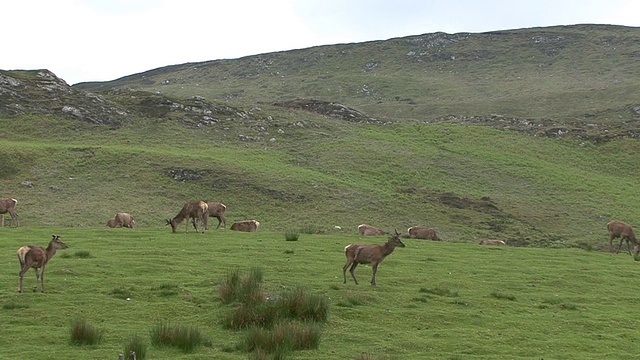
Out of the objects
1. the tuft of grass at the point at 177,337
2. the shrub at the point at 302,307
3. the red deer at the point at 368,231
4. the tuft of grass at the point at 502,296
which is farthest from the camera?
the red deer at the point at 368,231

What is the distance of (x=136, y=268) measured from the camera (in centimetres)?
2133

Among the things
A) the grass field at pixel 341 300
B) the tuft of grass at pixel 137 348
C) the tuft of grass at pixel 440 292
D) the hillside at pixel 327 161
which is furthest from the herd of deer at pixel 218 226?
the tuft of grass at pixel 137 348

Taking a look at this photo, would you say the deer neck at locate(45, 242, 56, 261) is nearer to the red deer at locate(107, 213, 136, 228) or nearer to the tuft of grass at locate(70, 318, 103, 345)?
the tuft of grass at locate(70, 318, 103, 345)

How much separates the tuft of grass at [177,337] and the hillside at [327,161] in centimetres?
2415

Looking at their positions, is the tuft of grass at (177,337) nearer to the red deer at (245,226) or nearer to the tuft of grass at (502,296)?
the tuft of grass at (502,296)

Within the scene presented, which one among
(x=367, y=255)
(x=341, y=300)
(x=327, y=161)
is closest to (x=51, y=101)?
(x=327, y=161)

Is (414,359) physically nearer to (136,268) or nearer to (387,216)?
(136,268)

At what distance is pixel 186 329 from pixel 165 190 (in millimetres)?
33981

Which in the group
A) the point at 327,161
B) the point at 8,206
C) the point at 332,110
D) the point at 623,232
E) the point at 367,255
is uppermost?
the point at 332,110

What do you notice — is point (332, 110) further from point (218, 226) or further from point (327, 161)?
point (218, 226)

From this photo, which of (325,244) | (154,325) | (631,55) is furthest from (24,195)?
(631,55)

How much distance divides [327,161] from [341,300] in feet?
138

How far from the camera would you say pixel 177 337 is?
13.8 meters

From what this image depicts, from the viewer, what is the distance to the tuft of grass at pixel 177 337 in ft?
45.1
